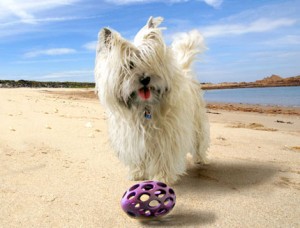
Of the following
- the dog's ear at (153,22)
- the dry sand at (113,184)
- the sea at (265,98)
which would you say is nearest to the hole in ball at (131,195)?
the dry sand at (113,184)

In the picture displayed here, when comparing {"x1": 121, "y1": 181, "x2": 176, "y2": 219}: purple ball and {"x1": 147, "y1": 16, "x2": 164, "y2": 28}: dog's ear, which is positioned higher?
{"x1": 147, "y1": 16, "x2": 164, "y2": 28}: dog's ear

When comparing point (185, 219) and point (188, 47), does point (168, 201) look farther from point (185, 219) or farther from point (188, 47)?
point (188, 47)

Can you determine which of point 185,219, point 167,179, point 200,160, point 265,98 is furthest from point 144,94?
point 265,98

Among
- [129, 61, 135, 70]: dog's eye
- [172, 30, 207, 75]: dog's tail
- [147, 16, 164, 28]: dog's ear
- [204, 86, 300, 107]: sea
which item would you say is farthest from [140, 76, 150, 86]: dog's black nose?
[204, 86, 300, 107]: sea

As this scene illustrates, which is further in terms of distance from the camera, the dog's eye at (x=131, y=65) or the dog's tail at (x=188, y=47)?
Result: the dog's tail at (x=188, y=47)

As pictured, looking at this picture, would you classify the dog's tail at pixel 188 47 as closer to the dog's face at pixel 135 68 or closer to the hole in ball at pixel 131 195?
the dog's face at pixel 135 68

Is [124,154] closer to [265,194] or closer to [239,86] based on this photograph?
[265,194]

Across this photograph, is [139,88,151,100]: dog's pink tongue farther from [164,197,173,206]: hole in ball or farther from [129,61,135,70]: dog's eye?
[164,197,173,206]: hole in ball

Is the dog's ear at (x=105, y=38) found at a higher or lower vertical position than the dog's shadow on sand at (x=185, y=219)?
higher
